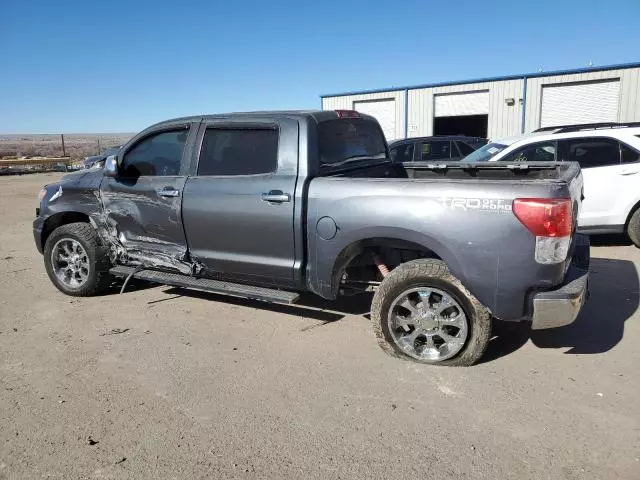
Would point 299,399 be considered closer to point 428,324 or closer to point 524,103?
point 428,324

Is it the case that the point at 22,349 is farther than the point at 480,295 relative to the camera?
Yes

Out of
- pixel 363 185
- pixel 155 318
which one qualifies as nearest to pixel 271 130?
pixel 363 185

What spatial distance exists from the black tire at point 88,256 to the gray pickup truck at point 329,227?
0.06ft

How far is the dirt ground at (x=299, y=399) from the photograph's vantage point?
2.78 m

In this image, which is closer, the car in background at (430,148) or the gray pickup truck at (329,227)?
the gray pickup truck at (329,227)

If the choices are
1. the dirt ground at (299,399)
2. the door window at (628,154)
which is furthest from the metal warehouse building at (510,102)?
the dirt ground at (299,399)

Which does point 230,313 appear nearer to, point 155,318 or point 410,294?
point 155,318

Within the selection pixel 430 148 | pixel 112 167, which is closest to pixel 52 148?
pixel 430 148

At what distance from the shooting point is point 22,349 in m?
4.39

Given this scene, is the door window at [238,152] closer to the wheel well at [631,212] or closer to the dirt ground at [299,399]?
the dirt ground at [299,399]

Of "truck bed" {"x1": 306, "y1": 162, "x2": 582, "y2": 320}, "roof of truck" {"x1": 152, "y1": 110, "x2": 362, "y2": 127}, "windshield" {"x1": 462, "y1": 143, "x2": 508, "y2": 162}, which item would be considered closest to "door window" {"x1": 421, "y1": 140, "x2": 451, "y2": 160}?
"windshield" {"x1": 462, "y1": 143, "x2": 508, "y2": 162}

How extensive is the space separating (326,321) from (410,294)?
1.20 meters

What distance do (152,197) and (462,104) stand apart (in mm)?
20343

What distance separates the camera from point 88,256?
5.50m
